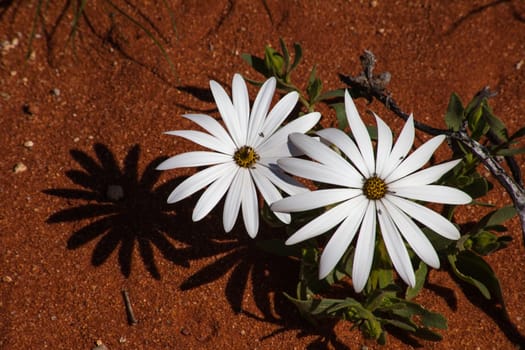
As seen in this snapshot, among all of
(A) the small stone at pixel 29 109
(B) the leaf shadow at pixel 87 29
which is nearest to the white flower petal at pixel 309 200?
(B) the leaf shadow at pixel 87 29

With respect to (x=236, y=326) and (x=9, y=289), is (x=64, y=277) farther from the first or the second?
(x=236, y=326)

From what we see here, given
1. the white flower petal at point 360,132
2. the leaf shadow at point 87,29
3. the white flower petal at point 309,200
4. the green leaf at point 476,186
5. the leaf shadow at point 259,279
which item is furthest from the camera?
the leaf shadow at point 87,29

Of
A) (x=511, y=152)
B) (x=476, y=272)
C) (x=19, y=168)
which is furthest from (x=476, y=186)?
(x=19, y=168)

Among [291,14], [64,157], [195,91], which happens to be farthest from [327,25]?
[64,157]

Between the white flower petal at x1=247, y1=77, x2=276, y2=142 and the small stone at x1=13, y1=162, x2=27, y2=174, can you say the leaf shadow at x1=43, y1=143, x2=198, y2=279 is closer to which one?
the small stone at x1=13, y1=162, x2=27, y2=174

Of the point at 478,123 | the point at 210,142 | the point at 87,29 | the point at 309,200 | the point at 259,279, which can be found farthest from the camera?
the point at 87,29

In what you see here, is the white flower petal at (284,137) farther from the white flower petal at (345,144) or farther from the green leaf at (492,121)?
the green leaf at (492,121)

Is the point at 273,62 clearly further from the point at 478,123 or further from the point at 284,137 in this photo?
the point at 478,123
